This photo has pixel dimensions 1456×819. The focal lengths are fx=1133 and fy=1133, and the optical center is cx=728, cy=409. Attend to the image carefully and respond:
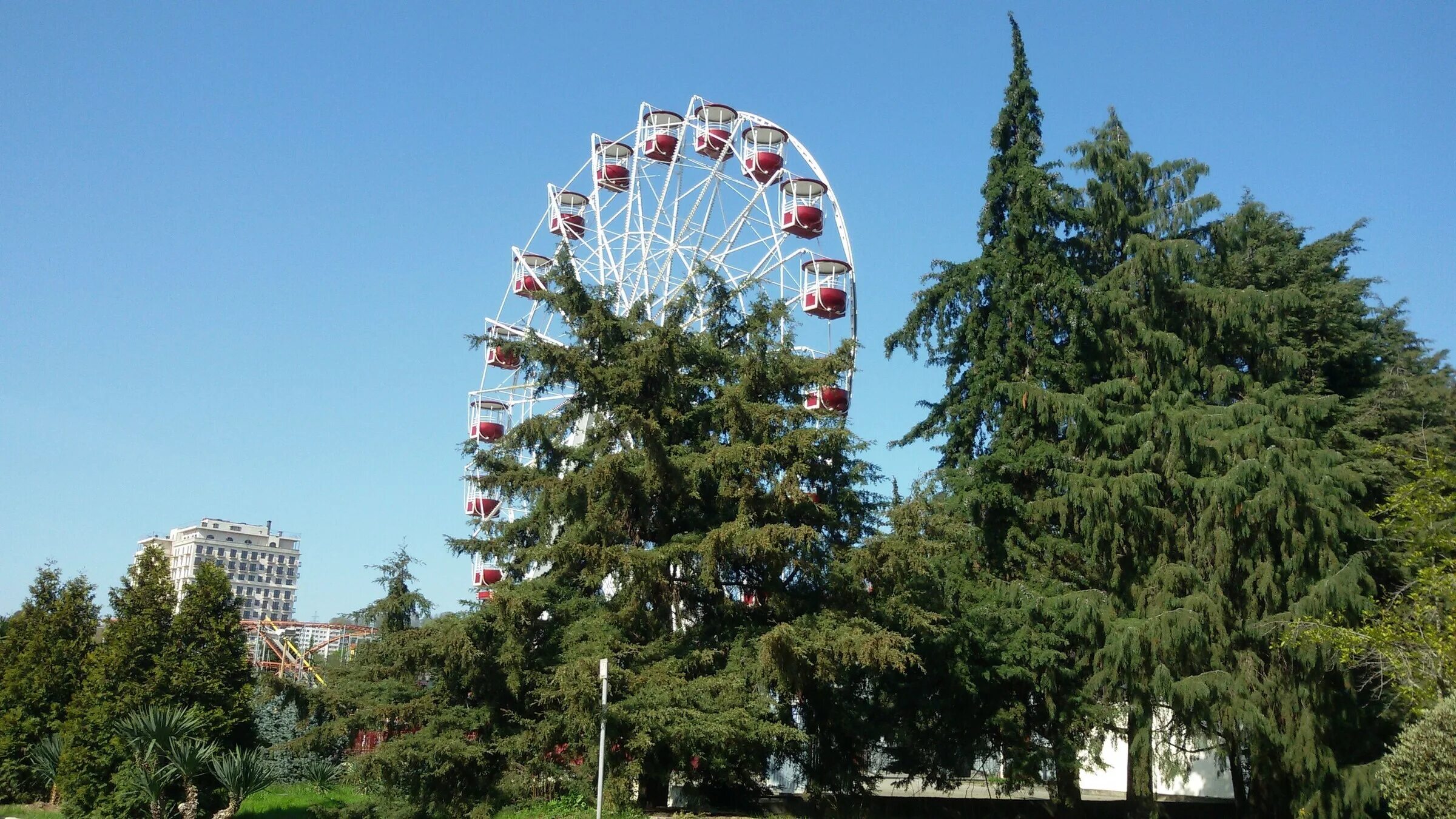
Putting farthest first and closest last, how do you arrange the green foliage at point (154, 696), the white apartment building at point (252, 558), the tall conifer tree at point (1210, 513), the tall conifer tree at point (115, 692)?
1. the white apartment building at point (252, 558)
2. the tall conifer tree at point (1210, 513)
3. the tall conifer tree at point (115, 692)
4. the green foliage at point (154, 696)

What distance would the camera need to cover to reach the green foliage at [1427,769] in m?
12.7

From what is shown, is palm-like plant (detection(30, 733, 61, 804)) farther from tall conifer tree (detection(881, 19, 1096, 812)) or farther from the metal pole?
tall conifer tree (detection(881, 19, 1096, 812))

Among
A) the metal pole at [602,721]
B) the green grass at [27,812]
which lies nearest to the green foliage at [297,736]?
the green grass at [27,812]

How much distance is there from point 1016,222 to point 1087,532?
21.5 feet

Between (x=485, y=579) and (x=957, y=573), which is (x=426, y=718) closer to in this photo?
(x=957, y=573)

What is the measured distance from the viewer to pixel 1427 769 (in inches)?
514

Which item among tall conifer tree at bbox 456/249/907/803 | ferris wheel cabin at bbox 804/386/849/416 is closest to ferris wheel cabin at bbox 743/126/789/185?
ferris wheel cabin at bbox 804/386/849/416

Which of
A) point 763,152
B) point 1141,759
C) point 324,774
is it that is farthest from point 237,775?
point 763,152

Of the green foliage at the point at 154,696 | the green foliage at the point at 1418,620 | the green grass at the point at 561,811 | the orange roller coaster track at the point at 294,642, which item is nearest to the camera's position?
the green foliage at the point at 1418,620

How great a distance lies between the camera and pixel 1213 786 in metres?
34.6

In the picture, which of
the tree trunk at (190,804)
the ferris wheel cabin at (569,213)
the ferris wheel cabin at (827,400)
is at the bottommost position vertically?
the tree trunk at (190,804)

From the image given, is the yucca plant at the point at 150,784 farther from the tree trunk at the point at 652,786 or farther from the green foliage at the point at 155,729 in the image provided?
the tree trunk at the point at 652,786

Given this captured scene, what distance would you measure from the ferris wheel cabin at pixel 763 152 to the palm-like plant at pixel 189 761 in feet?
65.9

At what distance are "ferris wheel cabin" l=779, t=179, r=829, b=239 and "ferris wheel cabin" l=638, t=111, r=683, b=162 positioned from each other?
3839 millimetres
